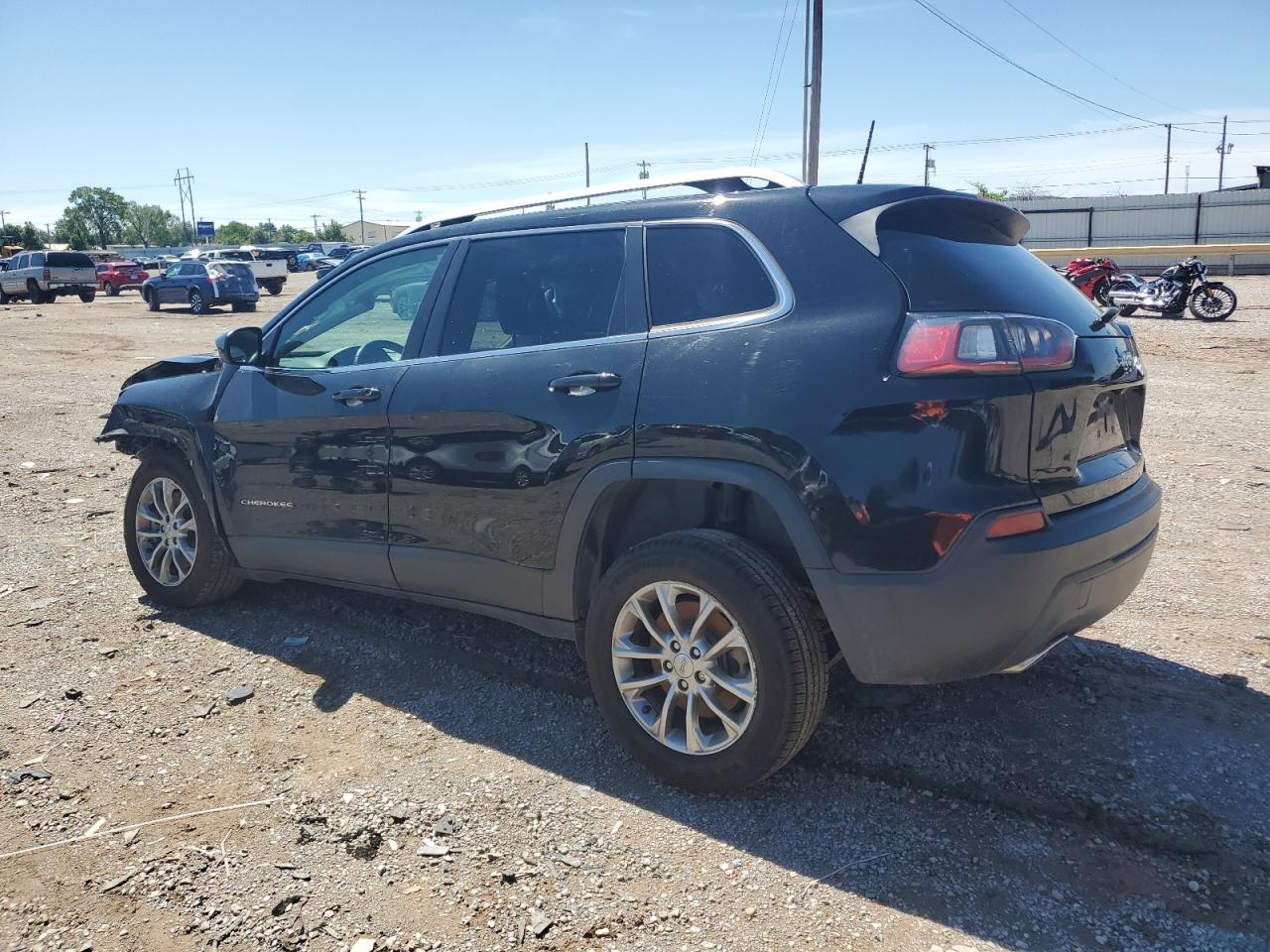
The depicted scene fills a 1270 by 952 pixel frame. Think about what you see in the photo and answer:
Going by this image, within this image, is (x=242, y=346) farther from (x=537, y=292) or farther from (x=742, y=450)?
(x=742, y=450)

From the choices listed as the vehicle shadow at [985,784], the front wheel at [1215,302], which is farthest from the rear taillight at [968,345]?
the front wheel at [1215,302]

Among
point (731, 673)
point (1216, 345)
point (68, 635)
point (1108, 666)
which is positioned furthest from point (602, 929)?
point (1216, 345)

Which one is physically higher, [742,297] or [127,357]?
[742,297]

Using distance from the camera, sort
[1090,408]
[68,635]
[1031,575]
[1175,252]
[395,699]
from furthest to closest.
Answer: [1175,252], [68,635], [395,699], [1090,408], [1031,575]

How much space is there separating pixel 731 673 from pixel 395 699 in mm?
1528

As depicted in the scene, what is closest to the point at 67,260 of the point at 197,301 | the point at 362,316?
the point at 197,301

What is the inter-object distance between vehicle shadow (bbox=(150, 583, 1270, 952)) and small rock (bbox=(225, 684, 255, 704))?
0.91ft

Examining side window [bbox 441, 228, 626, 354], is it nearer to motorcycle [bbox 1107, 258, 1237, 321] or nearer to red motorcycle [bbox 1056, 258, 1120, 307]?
motorcycle [bbox 1107, 258, 1237, 321]

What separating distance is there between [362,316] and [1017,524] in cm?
298

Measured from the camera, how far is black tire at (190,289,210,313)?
96.6 feet

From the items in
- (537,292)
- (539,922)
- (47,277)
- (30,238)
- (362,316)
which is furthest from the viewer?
(30,238)

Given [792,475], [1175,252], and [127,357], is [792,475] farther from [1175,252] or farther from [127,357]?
[1175,252]

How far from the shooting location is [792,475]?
286 cm

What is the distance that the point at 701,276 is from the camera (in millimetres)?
3264
